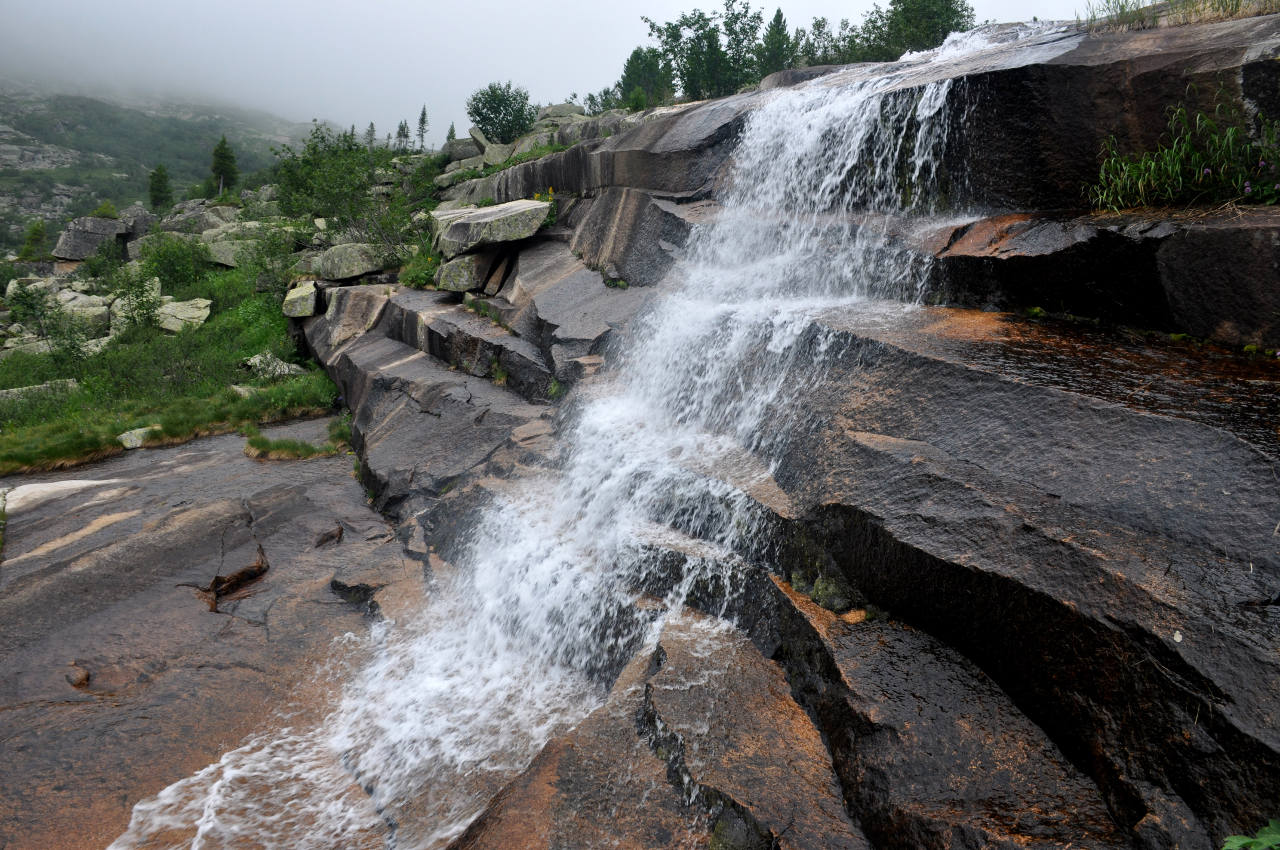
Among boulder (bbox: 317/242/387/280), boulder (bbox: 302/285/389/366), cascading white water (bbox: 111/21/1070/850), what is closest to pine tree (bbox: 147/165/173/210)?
boulder (bbox: 317/242/387/280)

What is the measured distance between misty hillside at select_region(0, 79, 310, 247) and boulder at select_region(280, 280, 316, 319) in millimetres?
76551

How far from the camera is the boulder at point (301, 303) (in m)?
17.2

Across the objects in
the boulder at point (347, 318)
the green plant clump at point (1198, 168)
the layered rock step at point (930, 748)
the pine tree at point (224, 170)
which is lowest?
the layered rock step at point (930, 748)

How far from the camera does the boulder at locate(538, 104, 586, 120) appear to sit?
124 feet

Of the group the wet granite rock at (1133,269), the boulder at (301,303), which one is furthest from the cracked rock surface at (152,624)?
the boulder at (301,303)

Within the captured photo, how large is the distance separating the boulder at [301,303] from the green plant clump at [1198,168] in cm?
1714

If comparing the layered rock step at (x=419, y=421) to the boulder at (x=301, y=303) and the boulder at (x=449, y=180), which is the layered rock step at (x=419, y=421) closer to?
the boulder at (x=301, y=303)

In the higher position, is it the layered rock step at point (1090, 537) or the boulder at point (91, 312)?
the boulder at point (91, 312)

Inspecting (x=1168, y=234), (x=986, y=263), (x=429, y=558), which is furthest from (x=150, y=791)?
(x=1168, y=234)

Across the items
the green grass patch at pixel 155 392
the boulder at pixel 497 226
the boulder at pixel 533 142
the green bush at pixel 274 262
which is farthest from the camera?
the boulder at pixel 533 142

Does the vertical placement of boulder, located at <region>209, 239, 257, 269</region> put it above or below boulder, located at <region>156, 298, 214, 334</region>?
above

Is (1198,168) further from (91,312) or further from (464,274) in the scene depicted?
(91,312)

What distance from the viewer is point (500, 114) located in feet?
123

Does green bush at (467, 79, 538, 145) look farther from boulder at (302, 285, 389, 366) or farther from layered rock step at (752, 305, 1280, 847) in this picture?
layered rock step at (752, 305, 1280, 847)
